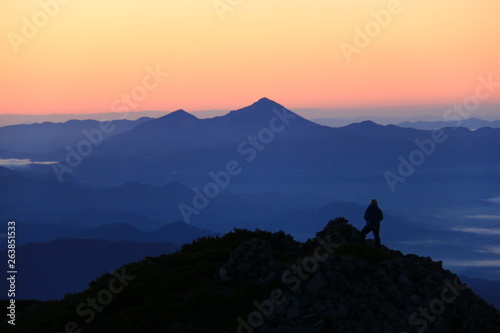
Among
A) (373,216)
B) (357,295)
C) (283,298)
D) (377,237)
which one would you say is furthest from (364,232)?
(283,298)

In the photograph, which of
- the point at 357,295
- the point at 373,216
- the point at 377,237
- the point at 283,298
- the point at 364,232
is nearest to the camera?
the point at 357,295

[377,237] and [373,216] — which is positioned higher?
[373,216]

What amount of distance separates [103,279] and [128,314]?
7.92 m

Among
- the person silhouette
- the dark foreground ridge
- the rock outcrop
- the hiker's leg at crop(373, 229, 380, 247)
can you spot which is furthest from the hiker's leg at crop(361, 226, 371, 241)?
the rock outcrop

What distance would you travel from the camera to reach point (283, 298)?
25.8 meters

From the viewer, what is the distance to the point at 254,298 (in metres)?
27.2

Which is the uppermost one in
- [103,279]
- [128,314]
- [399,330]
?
[103,279]

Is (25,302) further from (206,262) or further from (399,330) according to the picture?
(399,330)

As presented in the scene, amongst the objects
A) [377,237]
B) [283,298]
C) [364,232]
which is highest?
[364,232]

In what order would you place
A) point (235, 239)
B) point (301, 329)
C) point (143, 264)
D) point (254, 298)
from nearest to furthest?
1. point (301, 329)
2. point (254, 298)
3. point (143, 264)
4. point (235, 239)

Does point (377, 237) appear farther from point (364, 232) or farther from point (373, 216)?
point (373, 216)

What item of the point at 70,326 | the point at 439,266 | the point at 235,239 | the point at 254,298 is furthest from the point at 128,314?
the point at 439,266

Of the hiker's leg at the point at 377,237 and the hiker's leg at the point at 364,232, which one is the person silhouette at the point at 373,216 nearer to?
the hiker's leg at the point at 377,237

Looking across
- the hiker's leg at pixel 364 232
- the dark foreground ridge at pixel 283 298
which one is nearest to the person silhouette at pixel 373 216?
the hiker's leg at pixel 364 232
